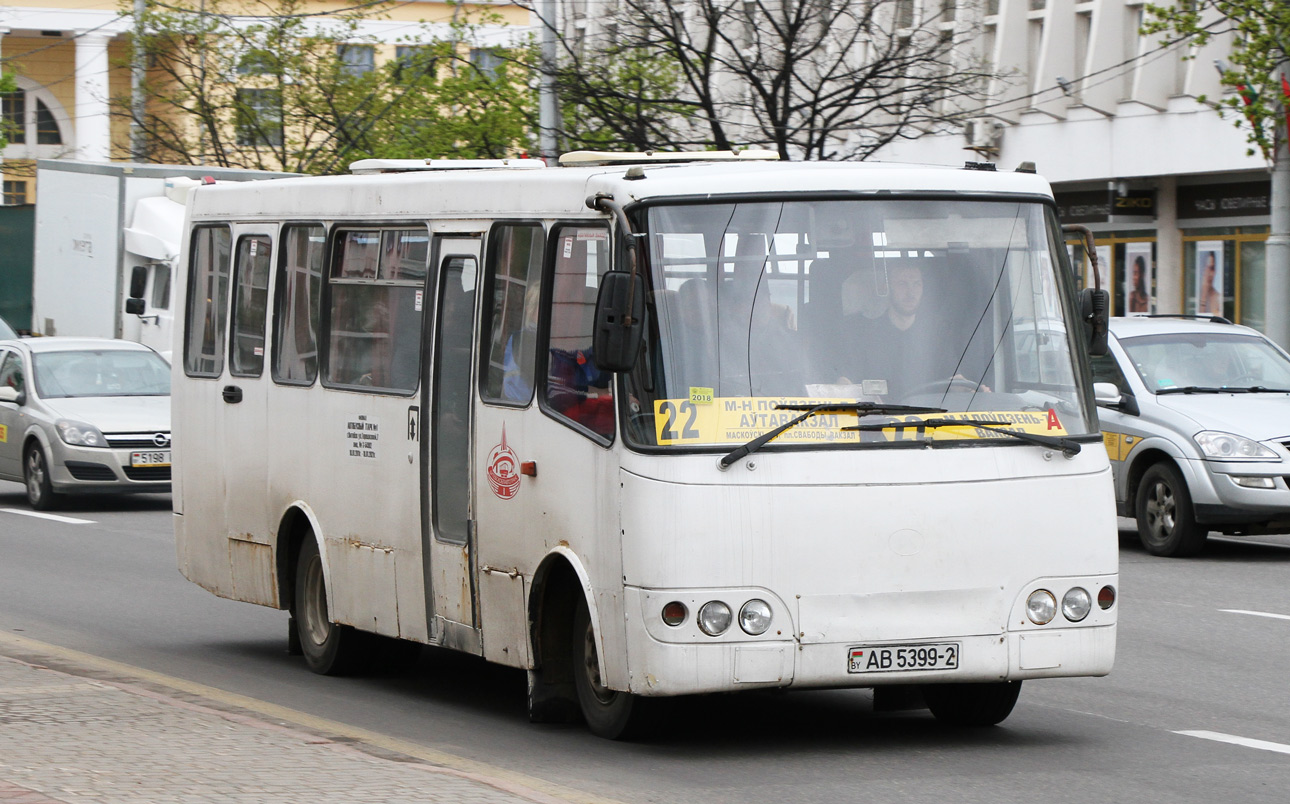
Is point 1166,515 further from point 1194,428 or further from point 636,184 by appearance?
point 636,184

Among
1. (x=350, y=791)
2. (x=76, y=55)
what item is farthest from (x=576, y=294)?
(x=76, y=55)

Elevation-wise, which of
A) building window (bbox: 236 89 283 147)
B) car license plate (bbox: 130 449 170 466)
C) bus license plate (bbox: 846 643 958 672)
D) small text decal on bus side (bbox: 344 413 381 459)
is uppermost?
building window (bbox: 236 89 283 147)

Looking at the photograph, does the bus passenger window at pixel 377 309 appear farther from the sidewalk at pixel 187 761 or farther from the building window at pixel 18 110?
the building window at pixel 18 110

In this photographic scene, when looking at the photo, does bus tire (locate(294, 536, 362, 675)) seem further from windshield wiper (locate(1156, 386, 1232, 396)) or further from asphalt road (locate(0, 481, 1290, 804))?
windshield wiper (locate(1156, 386, 1232, 396))

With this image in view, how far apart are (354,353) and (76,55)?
61.3 meters

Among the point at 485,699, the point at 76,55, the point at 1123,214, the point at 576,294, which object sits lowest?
the point at 485,699

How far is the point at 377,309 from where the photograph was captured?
10.3 metres

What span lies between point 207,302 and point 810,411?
16.8 ft

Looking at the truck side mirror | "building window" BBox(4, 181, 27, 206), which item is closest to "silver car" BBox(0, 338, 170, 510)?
the truck side mirror

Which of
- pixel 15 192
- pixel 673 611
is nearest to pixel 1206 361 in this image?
pixel 673 611

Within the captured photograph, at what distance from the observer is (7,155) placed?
7200cm

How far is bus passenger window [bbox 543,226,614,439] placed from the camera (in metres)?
8.37

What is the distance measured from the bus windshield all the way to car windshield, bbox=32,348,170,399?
14500 mm

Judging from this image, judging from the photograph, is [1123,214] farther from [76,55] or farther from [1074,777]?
[76,55]
